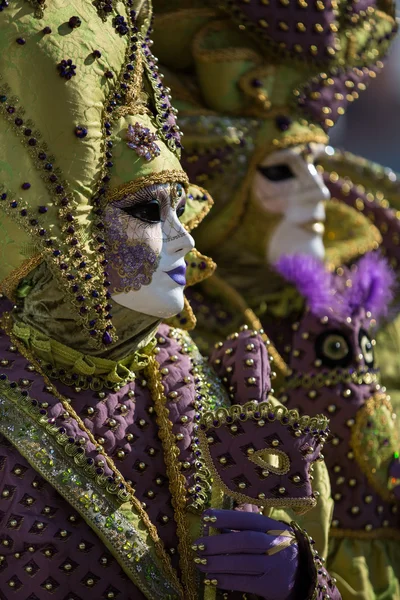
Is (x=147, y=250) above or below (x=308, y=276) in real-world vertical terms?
above

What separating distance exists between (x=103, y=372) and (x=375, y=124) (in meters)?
5.96

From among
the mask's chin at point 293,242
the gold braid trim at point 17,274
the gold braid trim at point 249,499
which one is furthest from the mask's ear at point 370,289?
the gold braid trim at point 17,274

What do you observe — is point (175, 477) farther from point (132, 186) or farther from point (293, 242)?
point (293, 242)

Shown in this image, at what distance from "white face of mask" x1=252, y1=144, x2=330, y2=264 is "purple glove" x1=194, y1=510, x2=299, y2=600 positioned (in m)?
1.33

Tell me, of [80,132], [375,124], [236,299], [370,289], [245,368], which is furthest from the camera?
[375,124]

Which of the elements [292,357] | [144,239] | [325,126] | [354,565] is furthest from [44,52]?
[325,126]

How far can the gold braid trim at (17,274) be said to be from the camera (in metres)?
1.53

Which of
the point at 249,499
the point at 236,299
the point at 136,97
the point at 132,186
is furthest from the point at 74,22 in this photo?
the point at 236,299

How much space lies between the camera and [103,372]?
1.66m

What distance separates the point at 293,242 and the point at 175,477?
1.26 metres

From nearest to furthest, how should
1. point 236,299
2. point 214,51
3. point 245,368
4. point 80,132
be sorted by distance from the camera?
1. point 80,132
2. point 245,368
3. point 214,51
4. point 236,299

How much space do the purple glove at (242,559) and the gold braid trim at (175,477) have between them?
55 mm

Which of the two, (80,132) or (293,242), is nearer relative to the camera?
(80,132)

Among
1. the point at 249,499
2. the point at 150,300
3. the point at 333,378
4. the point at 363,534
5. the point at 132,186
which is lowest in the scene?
the point at 363,534
